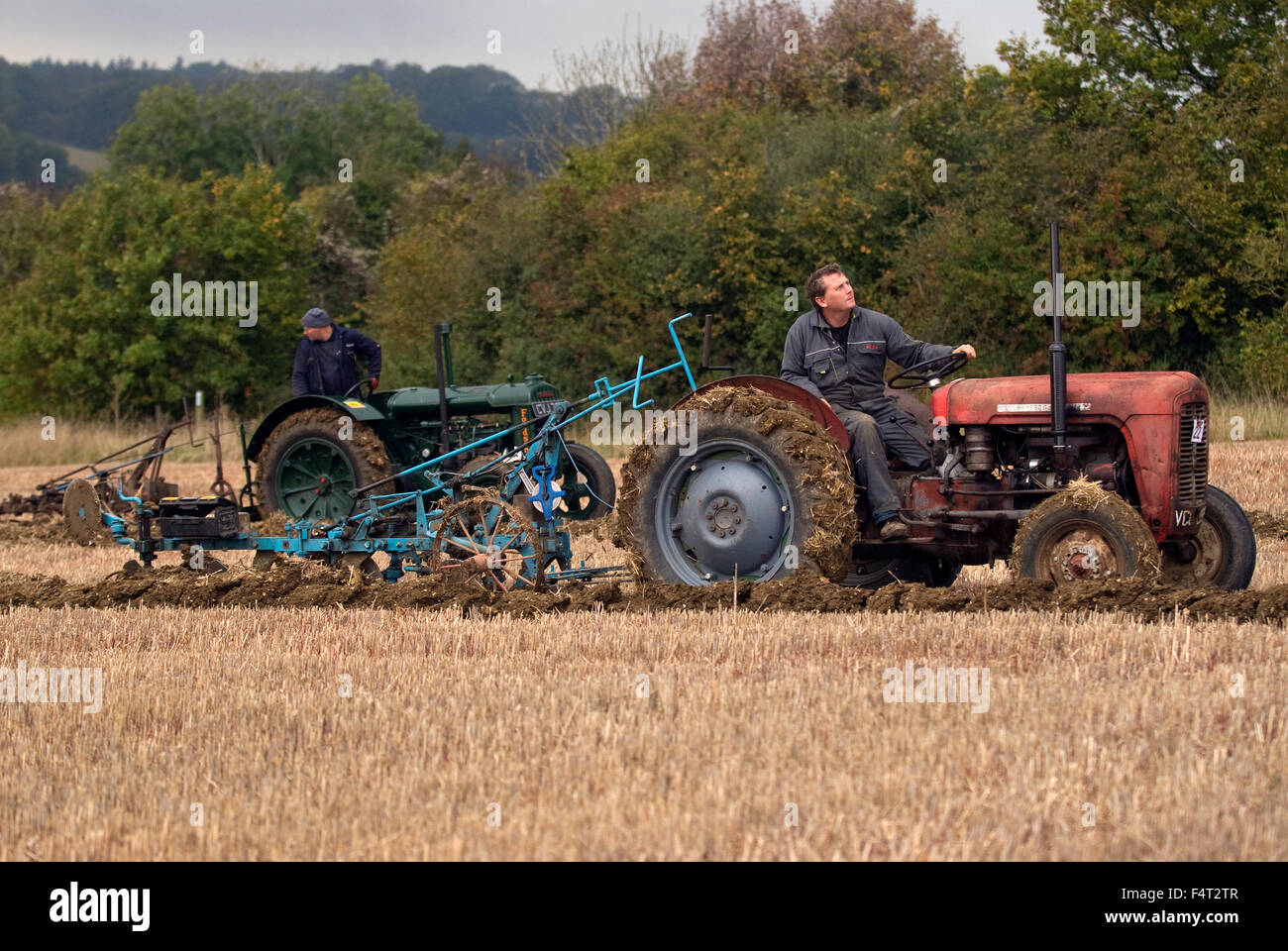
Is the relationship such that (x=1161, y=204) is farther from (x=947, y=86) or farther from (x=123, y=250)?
(x=123, y=250)

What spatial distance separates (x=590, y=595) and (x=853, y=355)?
184 centimetres

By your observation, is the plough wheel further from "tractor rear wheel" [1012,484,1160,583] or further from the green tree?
the green tree

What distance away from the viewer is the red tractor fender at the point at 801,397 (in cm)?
736

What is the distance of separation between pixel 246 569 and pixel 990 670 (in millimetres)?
5185

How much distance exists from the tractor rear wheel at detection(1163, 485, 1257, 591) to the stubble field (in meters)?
0.67

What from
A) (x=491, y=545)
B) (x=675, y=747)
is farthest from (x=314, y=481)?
(x=675, y=747)

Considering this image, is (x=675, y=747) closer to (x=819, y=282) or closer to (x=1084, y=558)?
(x=1084, y=558)

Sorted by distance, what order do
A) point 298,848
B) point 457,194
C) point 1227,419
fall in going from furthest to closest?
point 457,194
point 1227,419
point 298,848

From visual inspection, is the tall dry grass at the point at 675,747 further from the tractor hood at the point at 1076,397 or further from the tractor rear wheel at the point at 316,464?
the tractor rear wheel at the point at 316,464

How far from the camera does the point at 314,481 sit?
1053 centimetres

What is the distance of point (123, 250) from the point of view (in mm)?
34000

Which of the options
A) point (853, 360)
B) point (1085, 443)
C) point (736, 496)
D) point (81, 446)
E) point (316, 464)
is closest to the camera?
point (1085, 443)

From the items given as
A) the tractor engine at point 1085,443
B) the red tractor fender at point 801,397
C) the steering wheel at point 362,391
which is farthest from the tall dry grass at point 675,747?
the steering wheel at point 362,391
